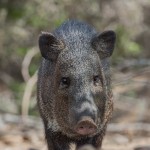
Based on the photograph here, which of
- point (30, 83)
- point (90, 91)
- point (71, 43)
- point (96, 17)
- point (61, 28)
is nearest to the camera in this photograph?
point (90, 91)

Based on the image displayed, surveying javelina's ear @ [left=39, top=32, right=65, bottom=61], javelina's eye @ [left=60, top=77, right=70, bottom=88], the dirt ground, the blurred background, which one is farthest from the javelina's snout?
the blurred background

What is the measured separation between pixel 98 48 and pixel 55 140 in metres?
1.03

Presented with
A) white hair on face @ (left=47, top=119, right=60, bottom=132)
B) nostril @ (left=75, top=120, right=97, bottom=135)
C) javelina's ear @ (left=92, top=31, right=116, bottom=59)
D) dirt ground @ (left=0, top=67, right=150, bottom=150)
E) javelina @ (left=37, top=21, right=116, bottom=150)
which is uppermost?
javelina's ear @ (left=92, top=31, right=116, bottom=59)

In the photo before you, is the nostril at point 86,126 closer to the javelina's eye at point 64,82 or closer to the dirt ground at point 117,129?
the javelina's eye at point 64,82

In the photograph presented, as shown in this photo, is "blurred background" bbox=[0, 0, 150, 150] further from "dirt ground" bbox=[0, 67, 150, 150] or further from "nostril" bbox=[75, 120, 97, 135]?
"nostril" bbox=[75, 120, 97, 135]

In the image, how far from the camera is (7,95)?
40.3 feet

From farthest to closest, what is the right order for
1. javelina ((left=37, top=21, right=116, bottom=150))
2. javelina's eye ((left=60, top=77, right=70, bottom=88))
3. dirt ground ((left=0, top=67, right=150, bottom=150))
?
dirt ground ((left=0, top=67, right=150, bottom=150)) → javelina's eye ((left=60, top=77, right=70, bottom=88)) → javelina ((left=37, top=21, right=116, bottom=150))

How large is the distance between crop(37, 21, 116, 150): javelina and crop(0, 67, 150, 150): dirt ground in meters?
2.89

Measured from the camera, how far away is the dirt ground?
9.57 metres

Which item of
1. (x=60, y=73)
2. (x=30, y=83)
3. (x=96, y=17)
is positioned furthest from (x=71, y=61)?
(x=96, y=17)

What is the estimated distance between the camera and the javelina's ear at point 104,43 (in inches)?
231

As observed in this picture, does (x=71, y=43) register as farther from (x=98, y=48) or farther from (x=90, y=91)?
→ (x=90, y=91)

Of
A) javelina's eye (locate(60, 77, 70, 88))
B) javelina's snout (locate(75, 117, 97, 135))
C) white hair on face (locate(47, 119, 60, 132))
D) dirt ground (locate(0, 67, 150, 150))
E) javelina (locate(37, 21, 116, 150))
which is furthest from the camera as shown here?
dirt ground (locate(0, 67, 150, 150))

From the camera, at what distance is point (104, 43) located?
5957 mm
